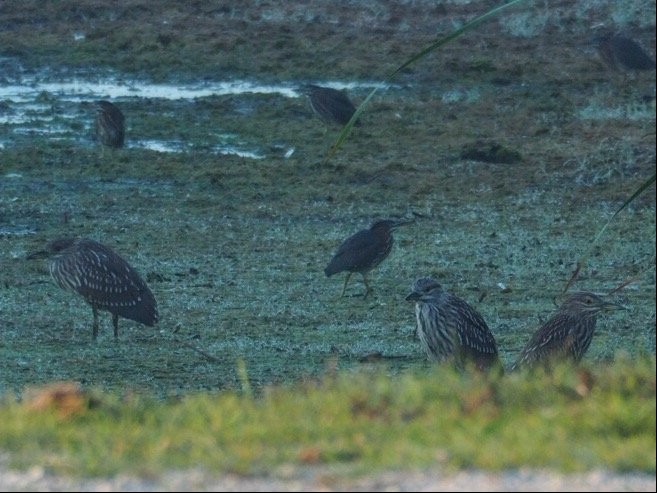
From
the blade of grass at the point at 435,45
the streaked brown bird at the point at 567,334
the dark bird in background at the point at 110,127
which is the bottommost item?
the streaked brown bird at the point at 567,334

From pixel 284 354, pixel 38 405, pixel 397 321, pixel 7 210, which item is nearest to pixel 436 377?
pixel 38 405

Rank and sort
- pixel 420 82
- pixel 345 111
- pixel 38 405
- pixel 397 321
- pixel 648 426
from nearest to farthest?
pixel 648 426, pixel 38 405, pixel 397 321, pixel 345 111, pixel 420 82

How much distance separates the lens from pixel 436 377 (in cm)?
626

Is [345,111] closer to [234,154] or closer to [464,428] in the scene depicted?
[234,154]

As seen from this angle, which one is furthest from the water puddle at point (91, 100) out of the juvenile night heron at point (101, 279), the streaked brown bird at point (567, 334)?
the streaked brown bird at point (567, 334)

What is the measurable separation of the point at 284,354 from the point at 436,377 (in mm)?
5454

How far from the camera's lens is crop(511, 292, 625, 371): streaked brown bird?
32.7 feet

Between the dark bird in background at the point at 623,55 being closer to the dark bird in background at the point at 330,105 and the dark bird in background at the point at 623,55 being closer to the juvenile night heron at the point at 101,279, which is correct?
the dark bird in background at the point at 330,105

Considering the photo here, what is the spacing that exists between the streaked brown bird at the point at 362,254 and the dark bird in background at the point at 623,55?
34.9ft

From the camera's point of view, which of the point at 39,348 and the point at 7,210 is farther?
the point at 7,210

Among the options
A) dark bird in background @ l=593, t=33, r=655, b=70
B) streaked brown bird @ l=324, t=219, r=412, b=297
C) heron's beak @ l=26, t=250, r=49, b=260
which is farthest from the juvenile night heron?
dark bird in background @ l=593, t=33, r=655, b=70

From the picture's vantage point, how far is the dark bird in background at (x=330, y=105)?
2064 cm

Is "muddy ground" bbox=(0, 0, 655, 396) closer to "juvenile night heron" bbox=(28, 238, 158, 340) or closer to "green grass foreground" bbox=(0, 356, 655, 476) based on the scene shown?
"juvenile night heron" bbox=(28, 238, 158, 340)

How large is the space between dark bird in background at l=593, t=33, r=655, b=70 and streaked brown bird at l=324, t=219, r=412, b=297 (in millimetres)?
10631
